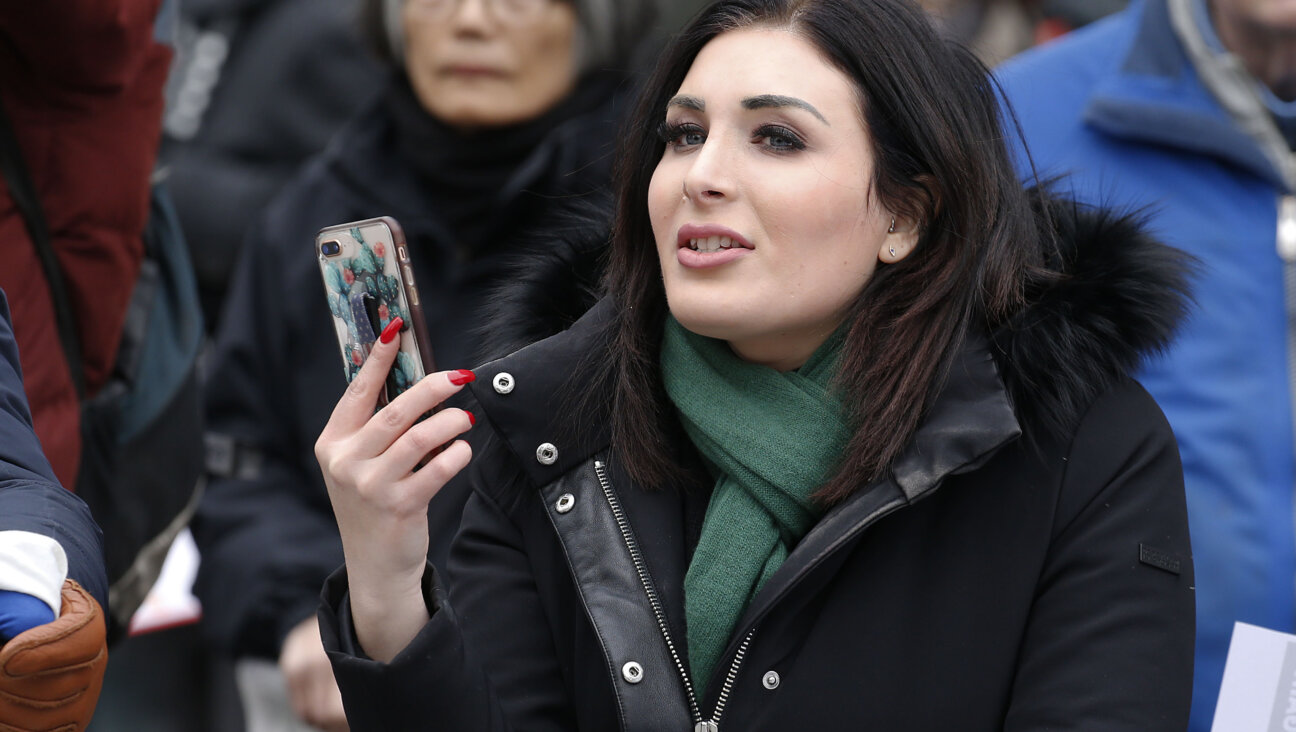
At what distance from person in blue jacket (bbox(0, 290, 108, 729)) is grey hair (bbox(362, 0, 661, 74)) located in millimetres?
2188

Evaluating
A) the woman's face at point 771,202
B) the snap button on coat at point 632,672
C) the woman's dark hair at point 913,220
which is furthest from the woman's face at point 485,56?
the snap button on coat at point 632,672

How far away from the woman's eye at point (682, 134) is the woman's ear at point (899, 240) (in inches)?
13.3

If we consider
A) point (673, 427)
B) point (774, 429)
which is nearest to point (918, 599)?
point (774, 429)

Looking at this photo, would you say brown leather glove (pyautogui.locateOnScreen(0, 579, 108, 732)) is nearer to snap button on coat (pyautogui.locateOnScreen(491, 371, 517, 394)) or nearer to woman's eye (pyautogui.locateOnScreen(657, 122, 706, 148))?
snap button on coat (pyautogui.locateOnScreen(491, 371, 517, 394))

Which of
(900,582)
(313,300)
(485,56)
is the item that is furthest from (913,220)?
(313,300)

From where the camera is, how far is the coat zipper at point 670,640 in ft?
7.32

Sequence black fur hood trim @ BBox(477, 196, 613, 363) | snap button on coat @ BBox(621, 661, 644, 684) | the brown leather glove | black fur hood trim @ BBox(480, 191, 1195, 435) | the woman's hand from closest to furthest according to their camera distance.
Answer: the brown leather glove < the woman's hand < snap button on coat @ BBox(621, 661, 644, 684) < black fur hood trim @ BBox(480, 191, 1195, 435) < black fur hood trim @ BBox(477, 196, 613, 363)

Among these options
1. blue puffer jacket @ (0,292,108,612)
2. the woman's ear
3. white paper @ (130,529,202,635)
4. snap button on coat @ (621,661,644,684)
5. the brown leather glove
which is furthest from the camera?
white paper @ (130,529,202,635)

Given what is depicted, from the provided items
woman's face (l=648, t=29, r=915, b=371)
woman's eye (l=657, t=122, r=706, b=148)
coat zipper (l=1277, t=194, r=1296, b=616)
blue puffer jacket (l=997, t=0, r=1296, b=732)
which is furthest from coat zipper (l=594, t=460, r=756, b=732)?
coat zipper (l=1277, t=194, r=1296, b=616)

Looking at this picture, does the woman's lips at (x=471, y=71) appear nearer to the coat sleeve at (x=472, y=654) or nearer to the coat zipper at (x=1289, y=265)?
the coat sleeve at (x=472, y=654)

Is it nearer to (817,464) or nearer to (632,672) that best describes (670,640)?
(632,672)

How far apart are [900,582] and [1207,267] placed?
1.17 m

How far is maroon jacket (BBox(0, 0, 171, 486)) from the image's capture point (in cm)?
245

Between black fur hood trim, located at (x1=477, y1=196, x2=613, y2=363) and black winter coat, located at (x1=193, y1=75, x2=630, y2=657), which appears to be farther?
black winter coat, located at (x1=193, y1=75, x2=630, y2=657)
